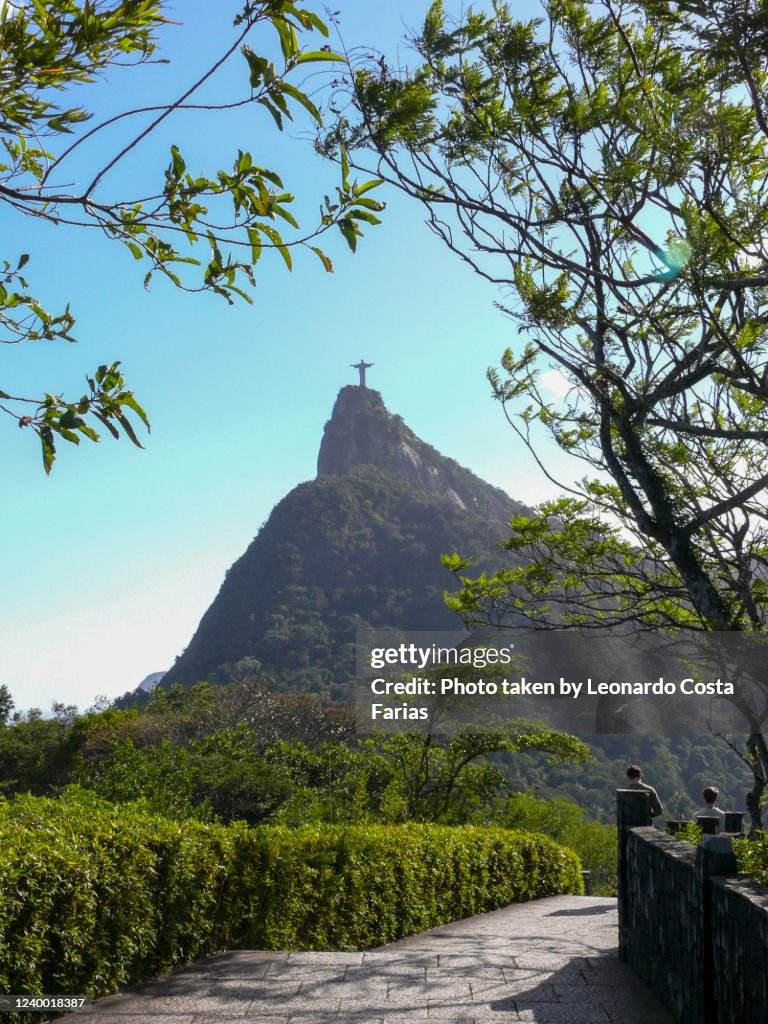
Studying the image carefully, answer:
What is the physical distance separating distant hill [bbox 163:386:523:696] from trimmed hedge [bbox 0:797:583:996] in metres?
50.9

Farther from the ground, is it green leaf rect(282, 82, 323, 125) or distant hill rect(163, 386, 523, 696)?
distant hill rect(163, 386, 523, 696)

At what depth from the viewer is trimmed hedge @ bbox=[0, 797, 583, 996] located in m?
4.48

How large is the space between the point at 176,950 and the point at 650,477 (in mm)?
5436

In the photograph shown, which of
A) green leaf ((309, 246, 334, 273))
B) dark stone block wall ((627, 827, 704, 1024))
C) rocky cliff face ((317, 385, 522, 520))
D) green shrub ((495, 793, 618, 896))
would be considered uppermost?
rocky cliff face ((317, 385, 522, 520))

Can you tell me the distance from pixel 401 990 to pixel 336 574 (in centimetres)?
7754

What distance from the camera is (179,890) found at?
5.49 meters

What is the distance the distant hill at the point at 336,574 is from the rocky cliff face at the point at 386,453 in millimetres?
540

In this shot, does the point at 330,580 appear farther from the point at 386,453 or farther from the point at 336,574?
the point at 386,453

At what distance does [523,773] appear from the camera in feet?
123

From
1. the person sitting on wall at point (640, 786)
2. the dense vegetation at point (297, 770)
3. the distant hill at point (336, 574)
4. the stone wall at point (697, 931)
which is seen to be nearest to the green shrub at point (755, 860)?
the stone wall at point (697, 931)

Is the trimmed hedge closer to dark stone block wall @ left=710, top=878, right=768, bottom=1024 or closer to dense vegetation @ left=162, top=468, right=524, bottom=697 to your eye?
dark stone block wall @ left=710, top=878, right=768, bottom=1024

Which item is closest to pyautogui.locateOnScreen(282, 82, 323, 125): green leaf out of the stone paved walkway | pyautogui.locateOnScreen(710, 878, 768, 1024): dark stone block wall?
pyautogui.locateOnScreen(710, 878, 768, 1024): dark stone block wall

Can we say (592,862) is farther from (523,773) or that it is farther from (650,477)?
(650,477)

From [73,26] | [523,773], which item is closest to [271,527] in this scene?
[523,773]
